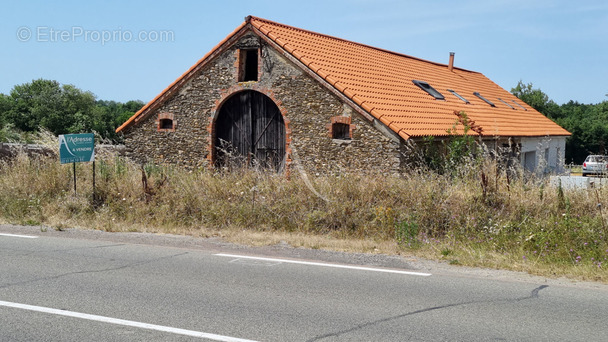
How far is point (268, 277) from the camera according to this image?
7.28 m

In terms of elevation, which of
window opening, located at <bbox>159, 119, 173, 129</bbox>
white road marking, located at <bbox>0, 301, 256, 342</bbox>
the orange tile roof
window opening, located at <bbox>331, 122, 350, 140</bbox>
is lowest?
white road marking, located at <bbox>0, 301, 256, 342</bbox>

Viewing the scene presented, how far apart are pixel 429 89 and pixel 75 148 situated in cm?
1471

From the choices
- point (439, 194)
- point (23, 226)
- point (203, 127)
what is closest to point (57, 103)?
point (203, 127)

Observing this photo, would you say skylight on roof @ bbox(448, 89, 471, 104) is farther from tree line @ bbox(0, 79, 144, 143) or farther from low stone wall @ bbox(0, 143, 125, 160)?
tree line @ bbox(0, 79, 144, 143)

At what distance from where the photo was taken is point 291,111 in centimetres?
1778

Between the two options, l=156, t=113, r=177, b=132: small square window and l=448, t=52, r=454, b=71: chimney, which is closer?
l=156, t=113, r=177, b=132: small square window

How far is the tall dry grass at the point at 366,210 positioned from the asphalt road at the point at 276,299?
115cm

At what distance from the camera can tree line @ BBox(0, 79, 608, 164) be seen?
54.8 meters

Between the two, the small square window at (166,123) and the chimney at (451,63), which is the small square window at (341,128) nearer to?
the small square window at (166,123)

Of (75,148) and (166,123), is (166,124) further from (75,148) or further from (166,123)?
(75,148)

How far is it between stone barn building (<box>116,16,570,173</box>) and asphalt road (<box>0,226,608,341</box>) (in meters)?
7.38

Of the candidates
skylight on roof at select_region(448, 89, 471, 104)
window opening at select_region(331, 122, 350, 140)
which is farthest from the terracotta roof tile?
window opening at select_region(331, 122, 350, 140)

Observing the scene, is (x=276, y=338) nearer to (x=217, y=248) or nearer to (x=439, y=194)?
(x=217, y=248)

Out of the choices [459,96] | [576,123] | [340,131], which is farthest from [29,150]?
[576,123]
